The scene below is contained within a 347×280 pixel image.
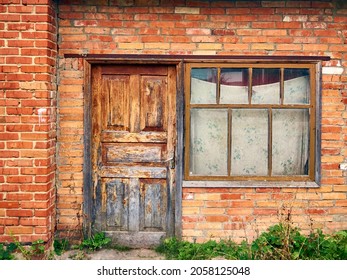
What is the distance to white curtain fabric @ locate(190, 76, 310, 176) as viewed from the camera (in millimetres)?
4887

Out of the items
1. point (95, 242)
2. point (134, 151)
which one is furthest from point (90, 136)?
point (95, 242)

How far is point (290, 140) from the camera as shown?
4914mm

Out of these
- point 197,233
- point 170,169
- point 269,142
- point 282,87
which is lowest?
point 197,233

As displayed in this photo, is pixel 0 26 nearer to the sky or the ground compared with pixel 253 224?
nearer to the sky

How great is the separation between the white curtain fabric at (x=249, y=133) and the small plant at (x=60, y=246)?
1654 mm

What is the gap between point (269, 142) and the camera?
489cm

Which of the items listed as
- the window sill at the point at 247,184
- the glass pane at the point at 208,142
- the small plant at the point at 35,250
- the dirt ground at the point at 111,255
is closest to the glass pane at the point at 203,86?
the glass pane at the point at 208,142

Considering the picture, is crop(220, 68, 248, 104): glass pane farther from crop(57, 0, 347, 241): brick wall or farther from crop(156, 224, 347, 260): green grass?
crop(156, 224, 347, 260): green grass

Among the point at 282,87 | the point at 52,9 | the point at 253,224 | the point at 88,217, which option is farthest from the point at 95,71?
the point at 253,224

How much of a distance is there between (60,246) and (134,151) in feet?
4.49

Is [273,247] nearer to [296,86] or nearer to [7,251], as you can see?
[296,86]

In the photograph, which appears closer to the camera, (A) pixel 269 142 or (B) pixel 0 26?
(B) pixel 0 26

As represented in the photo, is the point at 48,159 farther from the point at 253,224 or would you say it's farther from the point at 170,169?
the point at 253,224

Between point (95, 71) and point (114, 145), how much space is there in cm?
89
